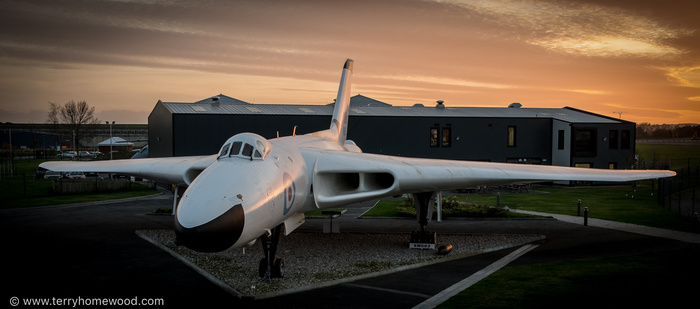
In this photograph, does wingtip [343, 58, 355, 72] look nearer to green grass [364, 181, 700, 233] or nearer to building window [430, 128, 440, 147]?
green grass [364, 181, 700, 233]

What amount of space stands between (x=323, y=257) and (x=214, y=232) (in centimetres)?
729

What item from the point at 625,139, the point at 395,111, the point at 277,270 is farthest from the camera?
the point at 625,139

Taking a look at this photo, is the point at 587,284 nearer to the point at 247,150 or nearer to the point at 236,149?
the point at 247,150

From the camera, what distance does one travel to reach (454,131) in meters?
43.6

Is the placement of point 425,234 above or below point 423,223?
below

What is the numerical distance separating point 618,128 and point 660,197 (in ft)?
56.3

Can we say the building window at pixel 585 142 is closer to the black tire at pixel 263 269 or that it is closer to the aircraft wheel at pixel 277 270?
the aircraft wheel at pixel 277 270

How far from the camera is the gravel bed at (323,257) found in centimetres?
1351

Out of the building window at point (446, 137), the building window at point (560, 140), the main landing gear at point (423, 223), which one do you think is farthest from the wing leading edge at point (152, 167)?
the building window at point (560, 140)

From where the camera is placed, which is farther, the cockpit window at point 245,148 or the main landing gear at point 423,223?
the main landing gear at point 423,223

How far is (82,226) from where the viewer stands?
2242cm

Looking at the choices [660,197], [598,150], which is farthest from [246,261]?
[598,150]

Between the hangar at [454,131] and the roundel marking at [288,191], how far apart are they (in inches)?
1001

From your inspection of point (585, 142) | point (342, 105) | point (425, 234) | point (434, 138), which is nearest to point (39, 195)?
point (342, 105)
